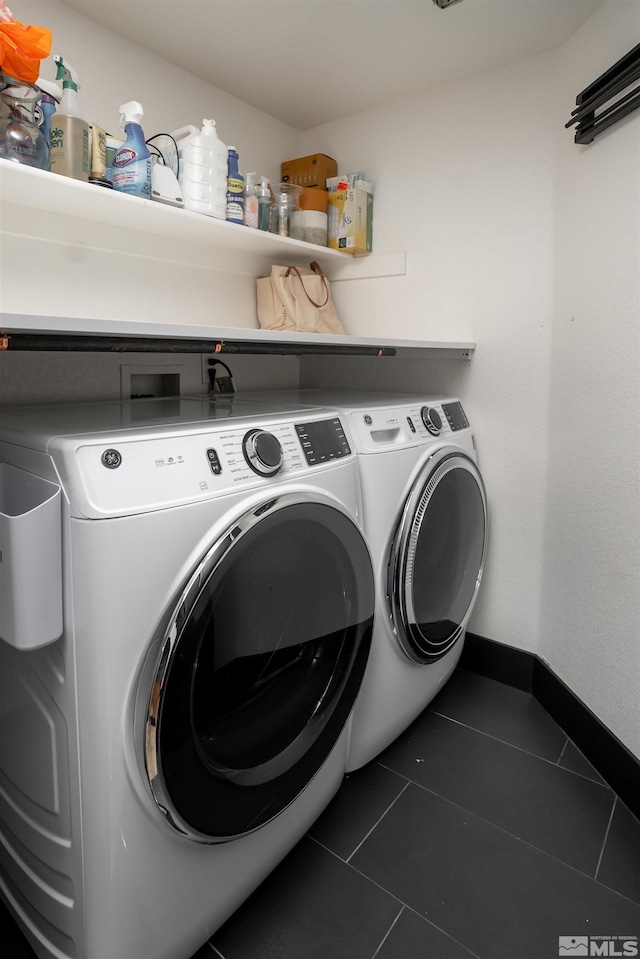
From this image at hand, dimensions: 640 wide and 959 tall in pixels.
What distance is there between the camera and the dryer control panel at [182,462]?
3.02ft

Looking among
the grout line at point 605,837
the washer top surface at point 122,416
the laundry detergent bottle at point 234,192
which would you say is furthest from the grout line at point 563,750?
the laundry detergent bottle at point 234,192

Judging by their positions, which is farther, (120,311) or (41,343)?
(120,311)

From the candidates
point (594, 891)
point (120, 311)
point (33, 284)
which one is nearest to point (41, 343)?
point (33, 284)

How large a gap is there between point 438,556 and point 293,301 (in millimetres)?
1229

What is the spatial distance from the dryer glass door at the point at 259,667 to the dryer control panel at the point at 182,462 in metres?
0.09

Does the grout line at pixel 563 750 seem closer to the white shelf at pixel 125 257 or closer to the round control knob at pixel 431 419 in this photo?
the round control knob at pixel 431 419

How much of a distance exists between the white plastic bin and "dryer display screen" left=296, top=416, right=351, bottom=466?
1.84 ft

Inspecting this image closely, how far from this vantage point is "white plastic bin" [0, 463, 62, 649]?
0.89 m

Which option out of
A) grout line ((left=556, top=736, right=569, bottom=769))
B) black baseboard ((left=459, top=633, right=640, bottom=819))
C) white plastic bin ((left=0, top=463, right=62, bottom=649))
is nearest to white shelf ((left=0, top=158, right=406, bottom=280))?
white plastic bin ((left=0, top=463, right=62, bottom=649))

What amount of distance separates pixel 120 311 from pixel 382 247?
3.82 feet

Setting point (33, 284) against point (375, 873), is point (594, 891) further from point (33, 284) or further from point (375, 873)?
point (33, 284)

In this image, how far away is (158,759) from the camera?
95 centimetres

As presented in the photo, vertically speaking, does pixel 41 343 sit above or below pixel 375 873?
above

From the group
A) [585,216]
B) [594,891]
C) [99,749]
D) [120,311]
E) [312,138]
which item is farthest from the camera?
[312,138]
